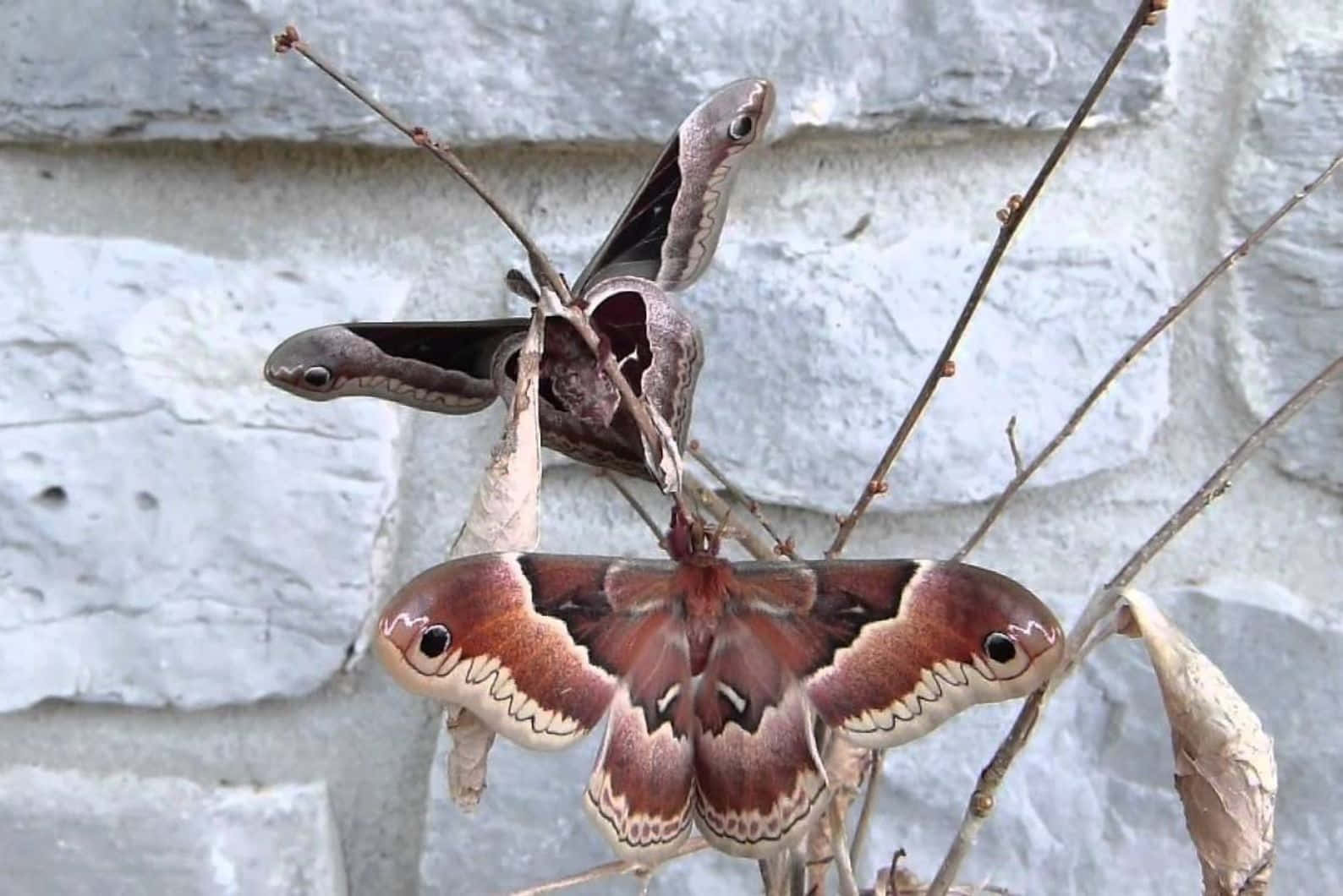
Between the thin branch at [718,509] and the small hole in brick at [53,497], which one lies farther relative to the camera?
the small hole in brick at [53,497]

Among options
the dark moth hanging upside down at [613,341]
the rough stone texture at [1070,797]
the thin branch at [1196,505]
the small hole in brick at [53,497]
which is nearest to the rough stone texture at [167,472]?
the small hole in brick at [53,497]

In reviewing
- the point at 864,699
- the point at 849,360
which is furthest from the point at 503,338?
the point at 849,360

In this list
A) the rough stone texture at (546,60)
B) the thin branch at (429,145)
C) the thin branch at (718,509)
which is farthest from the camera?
the rough stone texture at (546,60)

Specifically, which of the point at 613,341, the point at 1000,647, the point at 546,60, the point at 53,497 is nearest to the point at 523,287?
the point at 613,341

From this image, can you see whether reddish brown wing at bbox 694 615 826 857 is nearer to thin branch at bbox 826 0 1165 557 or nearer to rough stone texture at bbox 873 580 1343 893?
thin branch at bbox 826 0 1165 557

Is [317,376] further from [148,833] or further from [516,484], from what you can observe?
[148,833]

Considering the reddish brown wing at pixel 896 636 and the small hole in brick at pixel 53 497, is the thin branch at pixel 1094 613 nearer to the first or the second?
the reddish brown wing at pixel 896 636

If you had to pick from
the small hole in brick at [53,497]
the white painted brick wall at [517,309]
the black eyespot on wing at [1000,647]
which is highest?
the black eyespot on wing at [1000,647]
